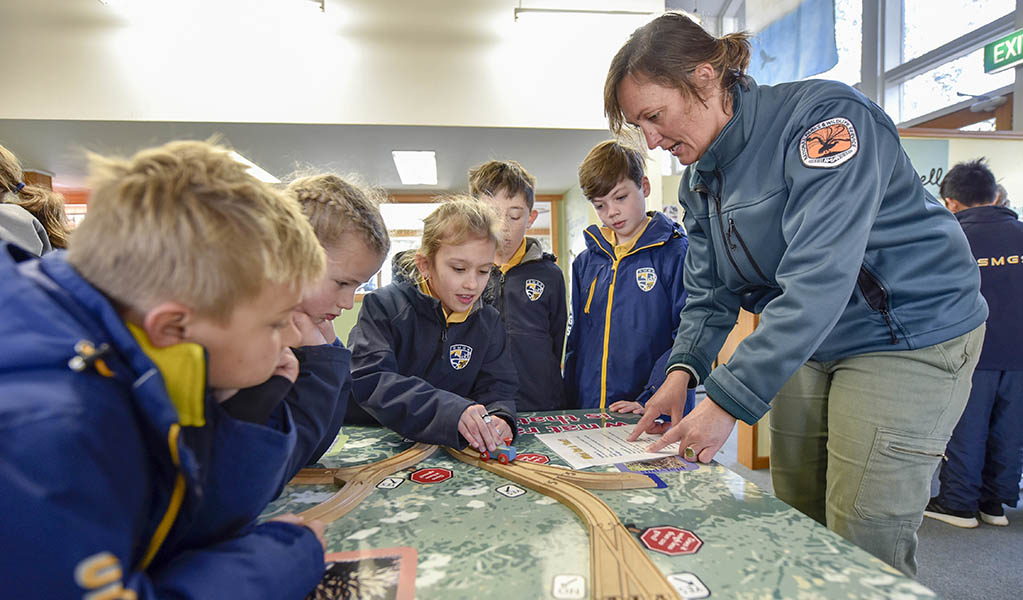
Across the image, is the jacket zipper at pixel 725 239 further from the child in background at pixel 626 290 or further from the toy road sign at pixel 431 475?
the toy road sign at pixel 431 475

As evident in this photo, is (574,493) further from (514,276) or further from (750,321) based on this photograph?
(750,321)

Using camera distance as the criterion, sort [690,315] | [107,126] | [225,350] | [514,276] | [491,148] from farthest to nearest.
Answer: [491,148], [107,126], [514,276], [690,315], [225,350]

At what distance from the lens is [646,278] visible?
180cm

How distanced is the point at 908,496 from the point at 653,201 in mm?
3193

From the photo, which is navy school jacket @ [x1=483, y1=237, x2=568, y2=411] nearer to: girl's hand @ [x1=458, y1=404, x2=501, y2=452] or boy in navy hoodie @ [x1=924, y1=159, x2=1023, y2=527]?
girl's hand @ [x1=458, y1=404, x2=501, y2=452]

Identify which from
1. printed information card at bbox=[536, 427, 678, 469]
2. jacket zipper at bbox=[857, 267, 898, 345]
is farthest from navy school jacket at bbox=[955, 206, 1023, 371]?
printed information card at bbox=[536, 427, 678, 469]

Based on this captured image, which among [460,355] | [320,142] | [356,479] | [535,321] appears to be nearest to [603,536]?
[356,479]

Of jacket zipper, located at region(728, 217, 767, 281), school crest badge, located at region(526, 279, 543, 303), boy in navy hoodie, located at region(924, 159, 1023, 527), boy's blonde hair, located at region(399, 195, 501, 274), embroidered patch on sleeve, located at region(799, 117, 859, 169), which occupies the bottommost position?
boy in navy hoodie, located at region(924, 159, 1023, 527)

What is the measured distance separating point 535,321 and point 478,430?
3.08 ft

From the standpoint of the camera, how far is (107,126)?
3473 millimetres

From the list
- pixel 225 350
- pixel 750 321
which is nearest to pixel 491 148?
pixel 750 321

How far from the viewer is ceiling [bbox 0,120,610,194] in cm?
353

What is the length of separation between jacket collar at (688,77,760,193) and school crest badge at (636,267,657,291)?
25.4 inches

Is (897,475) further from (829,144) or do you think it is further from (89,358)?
(89,358)
